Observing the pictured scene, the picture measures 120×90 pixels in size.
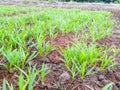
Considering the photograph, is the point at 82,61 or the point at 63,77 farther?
the point at 82,61

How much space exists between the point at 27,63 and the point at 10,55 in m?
0.19

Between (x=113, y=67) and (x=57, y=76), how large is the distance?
0.60 metres

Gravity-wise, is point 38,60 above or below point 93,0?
above

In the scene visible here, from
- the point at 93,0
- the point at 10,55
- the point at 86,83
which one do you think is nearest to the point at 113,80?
the point at 86,83

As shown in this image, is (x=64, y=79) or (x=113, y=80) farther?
(x=113, y=80)

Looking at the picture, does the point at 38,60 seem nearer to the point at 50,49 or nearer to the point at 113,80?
the point at 50,49

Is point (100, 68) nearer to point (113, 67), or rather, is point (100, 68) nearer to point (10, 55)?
point (113, 67)

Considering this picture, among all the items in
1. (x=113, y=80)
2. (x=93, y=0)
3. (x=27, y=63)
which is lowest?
(x=93, y=0)

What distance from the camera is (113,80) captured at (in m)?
1.97

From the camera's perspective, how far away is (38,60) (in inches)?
84.7

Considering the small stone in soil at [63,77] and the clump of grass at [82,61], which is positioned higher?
the clump of grass at [82,61]

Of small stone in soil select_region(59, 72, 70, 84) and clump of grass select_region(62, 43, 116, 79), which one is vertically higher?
clump of grass select_region(62, 43, 116, 79)

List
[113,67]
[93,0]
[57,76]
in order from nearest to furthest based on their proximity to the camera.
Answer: [57,76] → [113,67] → [93,0]

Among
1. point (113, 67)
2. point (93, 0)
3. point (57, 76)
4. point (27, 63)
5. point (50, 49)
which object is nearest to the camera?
point (57, 76)
